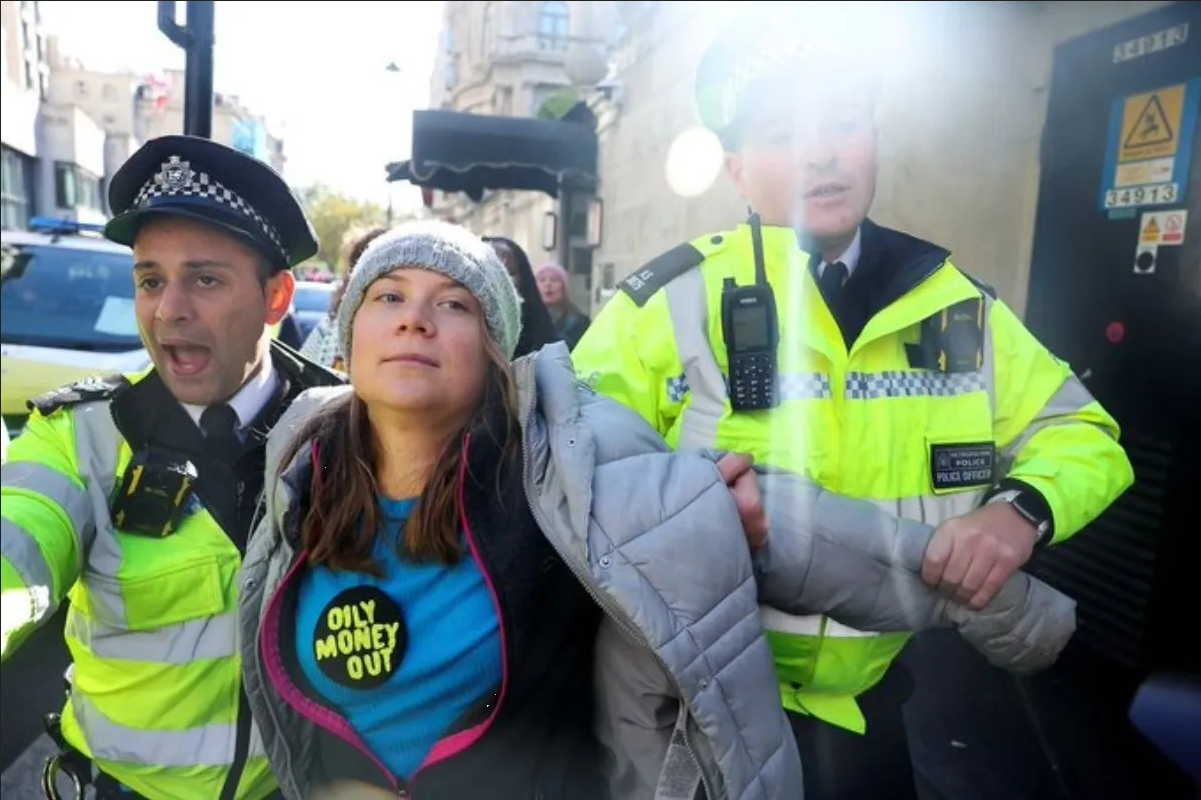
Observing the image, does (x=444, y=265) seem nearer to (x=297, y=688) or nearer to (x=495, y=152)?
(x=297, y=688)

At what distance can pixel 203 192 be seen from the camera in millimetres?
1579

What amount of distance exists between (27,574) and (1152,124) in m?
3.98

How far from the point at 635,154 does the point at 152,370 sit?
29.1 ft

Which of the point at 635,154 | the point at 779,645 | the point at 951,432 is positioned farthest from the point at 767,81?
the point at 635,154

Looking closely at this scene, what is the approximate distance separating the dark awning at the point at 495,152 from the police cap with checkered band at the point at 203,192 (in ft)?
23.9

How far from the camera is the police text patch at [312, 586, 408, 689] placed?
1.40 meters

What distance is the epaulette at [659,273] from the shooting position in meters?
1.59

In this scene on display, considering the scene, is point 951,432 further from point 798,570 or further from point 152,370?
point 152,370

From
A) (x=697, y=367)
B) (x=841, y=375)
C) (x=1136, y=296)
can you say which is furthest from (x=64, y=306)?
(x=1136, y=296)

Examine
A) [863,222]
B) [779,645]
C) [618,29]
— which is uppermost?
[618,29]

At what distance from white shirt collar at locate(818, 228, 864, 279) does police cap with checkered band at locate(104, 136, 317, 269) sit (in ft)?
3.43

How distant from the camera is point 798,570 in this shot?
4.35 ft

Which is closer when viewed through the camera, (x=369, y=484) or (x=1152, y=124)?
(x=369, y=484)

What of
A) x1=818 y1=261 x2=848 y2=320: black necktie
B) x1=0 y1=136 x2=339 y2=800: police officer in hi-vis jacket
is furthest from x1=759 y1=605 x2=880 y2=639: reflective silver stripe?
x1=0 y1=136 x2=339 y2=800: police officer in hi-vis jacket
